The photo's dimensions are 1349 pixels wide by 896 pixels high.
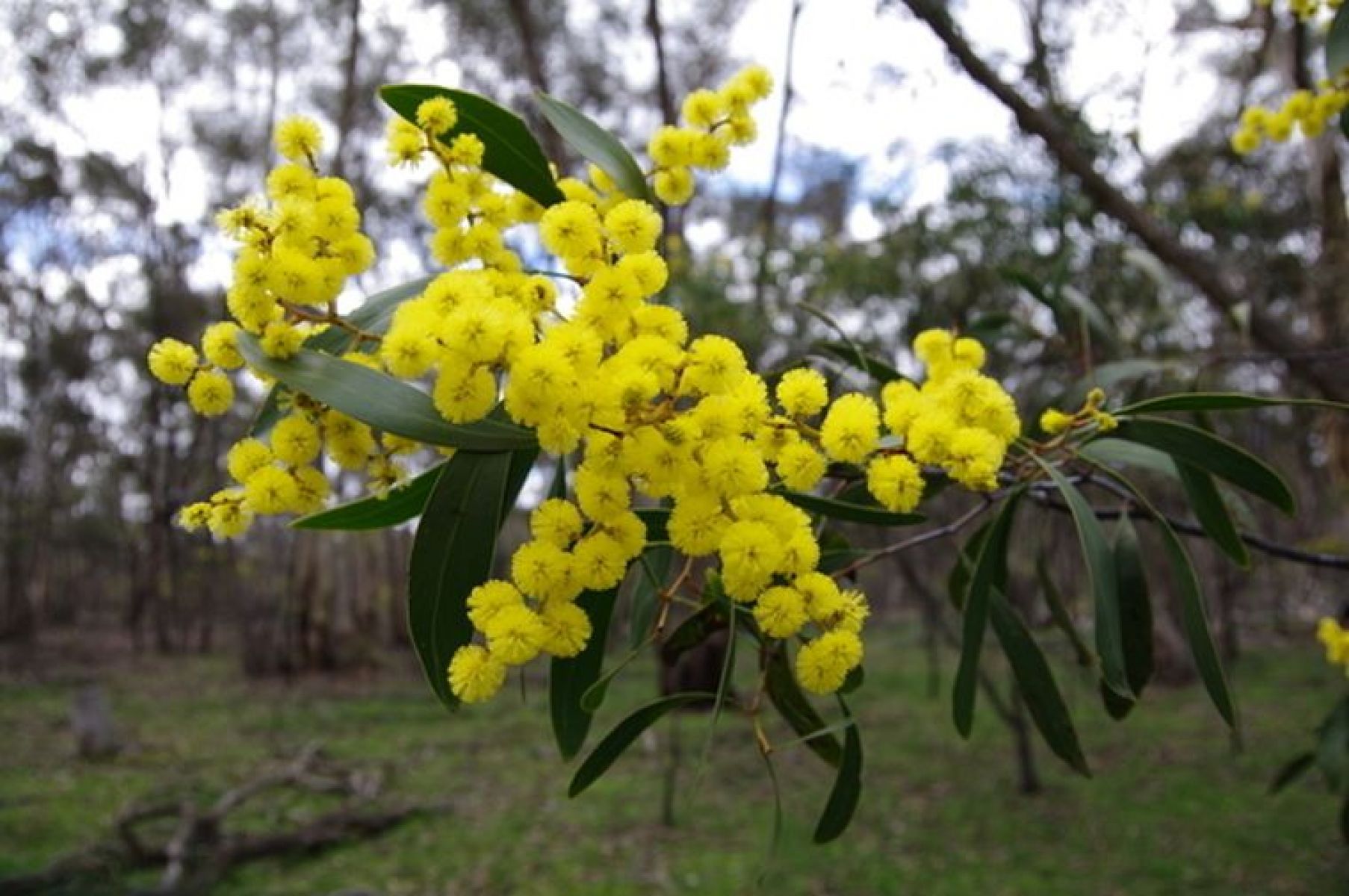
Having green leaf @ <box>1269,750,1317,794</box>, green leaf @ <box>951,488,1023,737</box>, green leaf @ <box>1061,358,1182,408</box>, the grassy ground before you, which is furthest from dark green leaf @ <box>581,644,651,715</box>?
green leaf @ <box>1269,750,1317,794</box>

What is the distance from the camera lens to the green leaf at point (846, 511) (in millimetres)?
727

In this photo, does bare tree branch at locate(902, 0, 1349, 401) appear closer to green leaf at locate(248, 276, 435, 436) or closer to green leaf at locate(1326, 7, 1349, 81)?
green leaf at locate(1326, 7, 1349, 81)

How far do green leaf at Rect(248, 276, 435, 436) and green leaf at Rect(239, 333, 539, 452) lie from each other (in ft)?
0.26

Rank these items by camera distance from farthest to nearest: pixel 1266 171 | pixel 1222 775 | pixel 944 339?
1. pixel 1266 171
2. pixel 1222 775
3. pixel 944 339

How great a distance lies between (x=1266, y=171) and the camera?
7566 mm

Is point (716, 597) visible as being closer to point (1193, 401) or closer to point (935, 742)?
point (1193, 401)

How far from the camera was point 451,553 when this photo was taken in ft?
2.31

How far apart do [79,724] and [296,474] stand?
6250mm

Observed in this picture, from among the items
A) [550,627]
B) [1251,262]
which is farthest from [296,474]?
[1251,262]

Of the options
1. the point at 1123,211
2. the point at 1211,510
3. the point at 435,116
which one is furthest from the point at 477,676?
the point at 1123,211

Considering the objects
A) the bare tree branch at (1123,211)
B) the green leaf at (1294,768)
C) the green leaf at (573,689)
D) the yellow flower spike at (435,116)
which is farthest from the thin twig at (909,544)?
the green leaf at (1294,768)

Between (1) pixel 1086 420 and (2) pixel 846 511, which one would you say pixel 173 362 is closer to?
(2) pixel 846 511

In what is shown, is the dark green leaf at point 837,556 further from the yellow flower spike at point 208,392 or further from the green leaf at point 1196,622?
the yellow flower spike at point 208,392

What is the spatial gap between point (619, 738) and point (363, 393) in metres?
0.35
